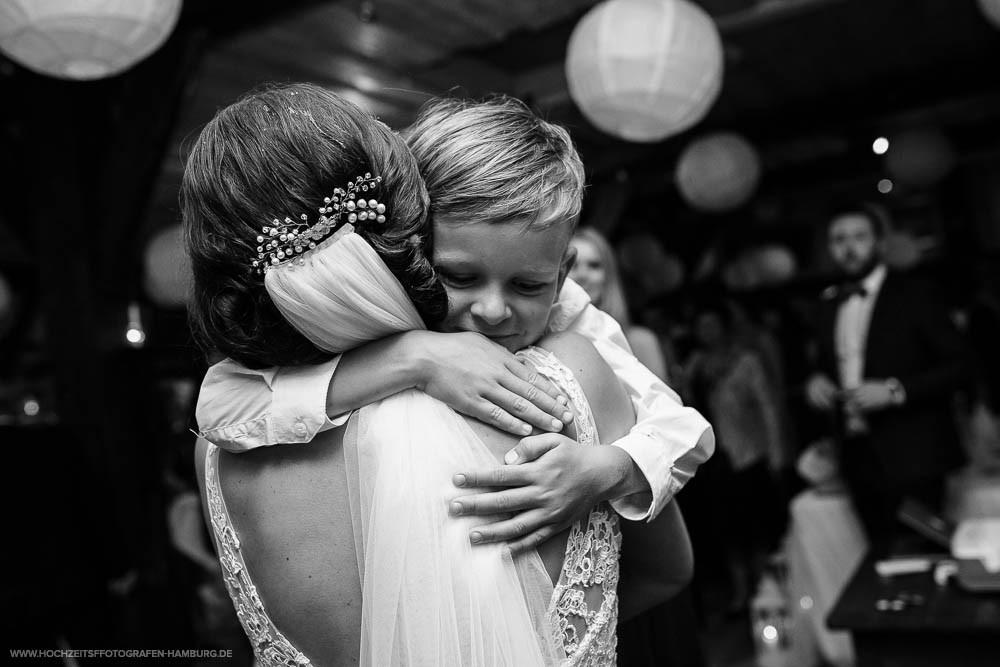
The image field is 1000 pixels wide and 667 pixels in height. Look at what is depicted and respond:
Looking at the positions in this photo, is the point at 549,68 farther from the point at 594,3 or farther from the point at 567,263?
the point at 567,263

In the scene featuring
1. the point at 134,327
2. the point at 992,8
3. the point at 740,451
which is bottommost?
the point at 740,451

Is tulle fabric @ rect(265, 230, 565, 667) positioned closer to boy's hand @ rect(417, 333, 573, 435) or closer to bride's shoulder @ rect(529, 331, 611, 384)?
boy's hand @ rect(417, 333, 573, 435)

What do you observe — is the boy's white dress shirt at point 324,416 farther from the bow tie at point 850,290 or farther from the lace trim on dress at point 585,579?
the bow tie at point 850,290

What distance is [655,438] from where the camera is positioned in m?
0.96

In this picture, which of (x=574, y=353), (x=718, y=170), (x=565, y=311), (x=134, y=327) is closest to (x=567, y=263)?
(x=565, y=311)

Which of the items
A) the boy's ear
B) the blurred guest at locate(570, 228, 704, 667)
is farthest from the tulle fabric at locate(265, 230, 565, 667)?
the blurred guest at locate(570, 228, 704, 667)

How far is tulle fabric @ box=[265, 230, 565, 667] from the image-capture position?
2.62 feet

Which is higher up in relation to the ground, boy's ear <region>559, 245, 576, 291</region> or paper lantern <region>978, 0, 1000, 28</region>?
paper lantern <region>978, 0, 1000, 28</region>

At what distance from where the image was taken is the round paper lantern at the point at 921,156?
492cm

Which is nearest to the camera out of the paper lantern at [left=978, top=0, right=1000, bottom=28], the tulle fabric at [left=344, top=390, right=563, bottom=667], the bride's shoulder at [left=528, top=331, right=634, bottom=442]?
the tulle fabric at [left=344, top=390, right=563, bottom=667]

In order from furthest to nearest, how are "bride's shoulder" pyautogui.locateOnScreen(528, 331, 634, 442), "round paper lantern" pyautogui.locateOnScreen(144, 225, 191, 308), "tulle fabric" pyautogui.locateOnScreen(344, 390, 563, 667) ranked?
"round paper lantern" pyautogui.locateOnScreen(144, 225, 191, 308) → "bride's shoulder" pyautogui.locateOnScreen(528, 331, 634, 442) → "tulle fabric" pyautogui.locateOnScreen(344, 390, 563, 667)

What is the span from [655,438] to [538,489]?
195mm

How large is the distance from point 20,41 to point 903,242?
5926 millimetres

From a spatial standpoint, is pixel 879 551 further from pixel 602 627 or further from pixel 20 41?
pixel 20 41
